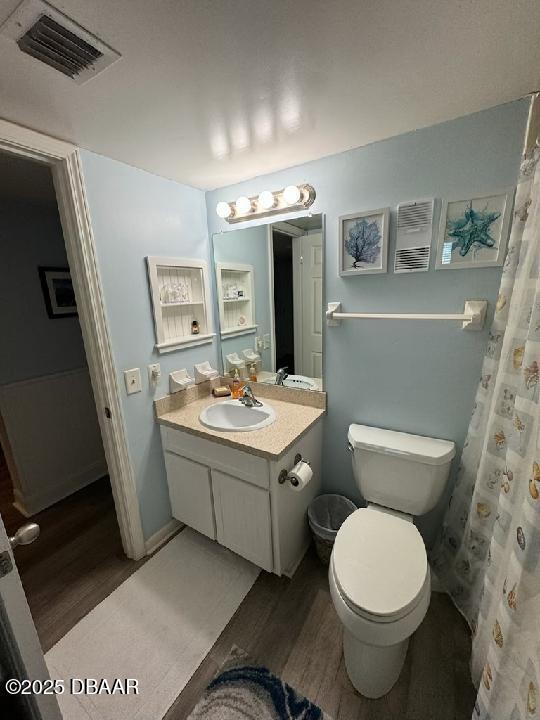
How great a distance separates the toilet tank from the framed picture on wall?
2.32m

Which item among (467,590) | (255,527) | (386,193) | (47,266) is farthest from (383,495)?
(47,266)

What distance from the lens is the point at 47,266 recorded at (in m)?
2.16

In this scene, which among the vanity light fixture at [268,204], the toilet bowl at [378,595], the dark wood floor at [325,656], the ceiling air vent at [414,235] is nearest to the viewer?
the toilet bowl at [378,595]

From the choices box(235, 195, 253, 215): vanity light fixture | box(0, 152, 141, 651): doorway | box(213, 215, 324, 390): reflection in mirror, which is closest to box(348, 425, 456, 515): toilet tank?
box(213, 215, 324, 390): reflection in mirror

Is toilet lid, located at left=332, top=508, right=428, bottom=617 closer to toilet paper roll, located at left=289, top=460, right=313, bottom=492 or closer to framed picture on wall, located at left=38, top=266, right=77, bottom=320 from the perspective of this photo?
toilet paper roll, located at left=289, top=460, right=313, bottom=492

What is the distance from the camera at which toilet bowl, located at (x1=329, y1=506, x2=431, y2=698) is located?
97 centimetres

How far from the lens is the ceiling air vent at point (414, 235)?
1285 mm

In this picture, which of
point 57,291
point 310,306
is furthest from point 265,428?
point 57,291

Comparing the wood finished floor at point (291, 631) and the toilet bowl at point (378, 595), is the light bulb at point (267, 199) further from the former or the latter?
the wood finished floor at point (291, 631)

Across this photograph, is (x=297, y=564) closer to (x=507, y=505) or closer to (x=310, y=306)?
(x=507, y=505)

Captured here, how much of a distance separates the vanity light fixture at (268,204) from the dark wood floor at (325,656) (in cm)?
202

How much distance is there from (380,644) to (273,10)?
1822mm

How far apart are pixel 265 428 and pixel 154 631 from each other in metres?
1.06

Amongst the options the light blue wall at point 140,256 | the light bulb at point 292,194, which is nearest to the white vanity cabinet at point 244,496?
the light blue wall at point 140,256
